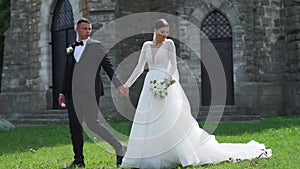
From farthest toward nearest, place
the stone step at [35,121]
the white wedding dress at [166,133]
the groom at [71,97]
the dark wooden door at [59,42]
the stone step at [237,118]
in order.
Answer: the dark wooden door at [59,42] → the stone step at [35,121] → the stone step at [237,118] → the groom at [71,97] → the white wedding dress at [166,133]

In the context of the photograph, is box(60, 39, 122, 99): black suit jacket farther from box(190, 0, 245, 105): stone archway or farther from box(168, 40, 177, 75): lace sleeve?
box(190, 0, 245, 105): stone archway

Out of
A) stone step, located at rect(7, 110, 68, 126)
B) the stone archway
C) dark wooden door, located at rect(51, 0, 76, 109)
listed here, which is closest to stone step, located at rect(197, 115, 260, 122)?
the stone archway

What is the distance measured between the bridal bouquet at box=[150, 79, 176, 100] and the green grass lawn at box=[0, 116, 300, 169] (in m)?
1.10

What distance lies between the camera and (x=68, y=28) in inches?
675

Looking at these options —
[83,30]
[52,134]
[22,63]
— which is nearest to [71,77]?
[83,30]

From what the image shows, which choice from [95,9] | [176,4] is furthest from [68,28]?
[176,4]

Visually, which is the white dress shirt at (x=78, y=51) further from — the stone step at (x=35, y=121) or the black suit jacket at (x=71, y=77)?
the stone step at (x=35, y=121)

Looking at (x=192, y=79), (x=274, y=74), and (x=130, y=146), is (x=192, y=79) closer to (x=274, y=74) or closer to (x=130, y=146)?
(x=274, y=74)

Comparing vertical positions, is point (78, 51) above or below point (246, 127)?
above

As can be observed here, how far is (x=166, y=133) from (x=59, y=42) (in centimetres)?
1198

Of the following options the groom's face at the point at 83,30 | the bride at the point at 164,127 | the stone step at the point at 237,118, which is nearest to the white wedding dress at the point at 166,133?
the bride at the point at 164,127

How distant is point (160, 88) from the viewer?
6293 millimetres

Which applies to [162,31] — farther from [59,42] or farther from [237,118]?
[59,42]

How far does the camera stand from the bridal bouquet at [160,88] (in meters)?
6.30
